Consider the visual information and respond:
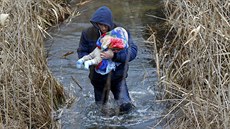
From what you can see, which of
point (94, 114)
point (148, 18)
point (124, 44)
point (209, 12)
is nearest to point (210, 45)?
point (209, 12)

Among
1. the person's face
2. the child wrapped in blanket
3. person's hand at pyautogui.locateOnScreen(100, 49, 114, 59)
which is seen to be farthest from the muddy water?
the person's face

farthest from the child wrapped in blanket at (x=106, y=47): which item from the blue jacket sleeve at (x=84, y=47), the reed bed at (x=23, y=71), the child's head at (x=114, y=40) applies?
the reed bed at (x=23, y=71)

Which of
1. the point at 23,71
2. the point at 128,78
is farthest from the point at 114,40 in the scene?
the point at 128,78

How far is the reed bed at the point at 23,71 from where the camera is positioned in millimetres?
4242

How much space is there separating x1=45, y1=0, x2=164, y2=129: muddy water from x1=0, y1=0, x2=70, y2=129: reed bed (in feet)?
1.64

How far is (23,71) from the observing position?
174 inches

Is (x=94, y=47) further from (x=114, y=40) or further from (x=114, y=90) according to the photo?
(x=114, y=90)

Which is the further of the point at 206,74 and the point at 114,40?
the point at 114,40

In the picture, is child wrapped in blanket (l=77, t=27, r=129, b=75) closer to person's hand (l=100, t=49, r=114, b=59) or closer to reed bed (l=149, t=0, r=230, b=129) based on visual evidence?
person's hand (l=100, t=49, r=114, b=59)

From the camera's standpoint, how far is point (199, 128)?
3906 millimetres

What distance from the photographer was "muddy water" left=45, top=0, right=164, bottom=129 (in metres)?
5.11

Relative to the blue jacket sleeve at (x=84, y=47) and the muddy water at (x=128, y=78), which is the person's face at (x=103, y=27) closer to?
the blue jacket sleeve at (x=84, y=47)

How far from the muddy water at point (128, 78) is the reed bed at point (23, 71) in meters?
0.50

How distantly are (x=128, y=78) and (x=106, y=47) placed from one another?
1773 millimetres
